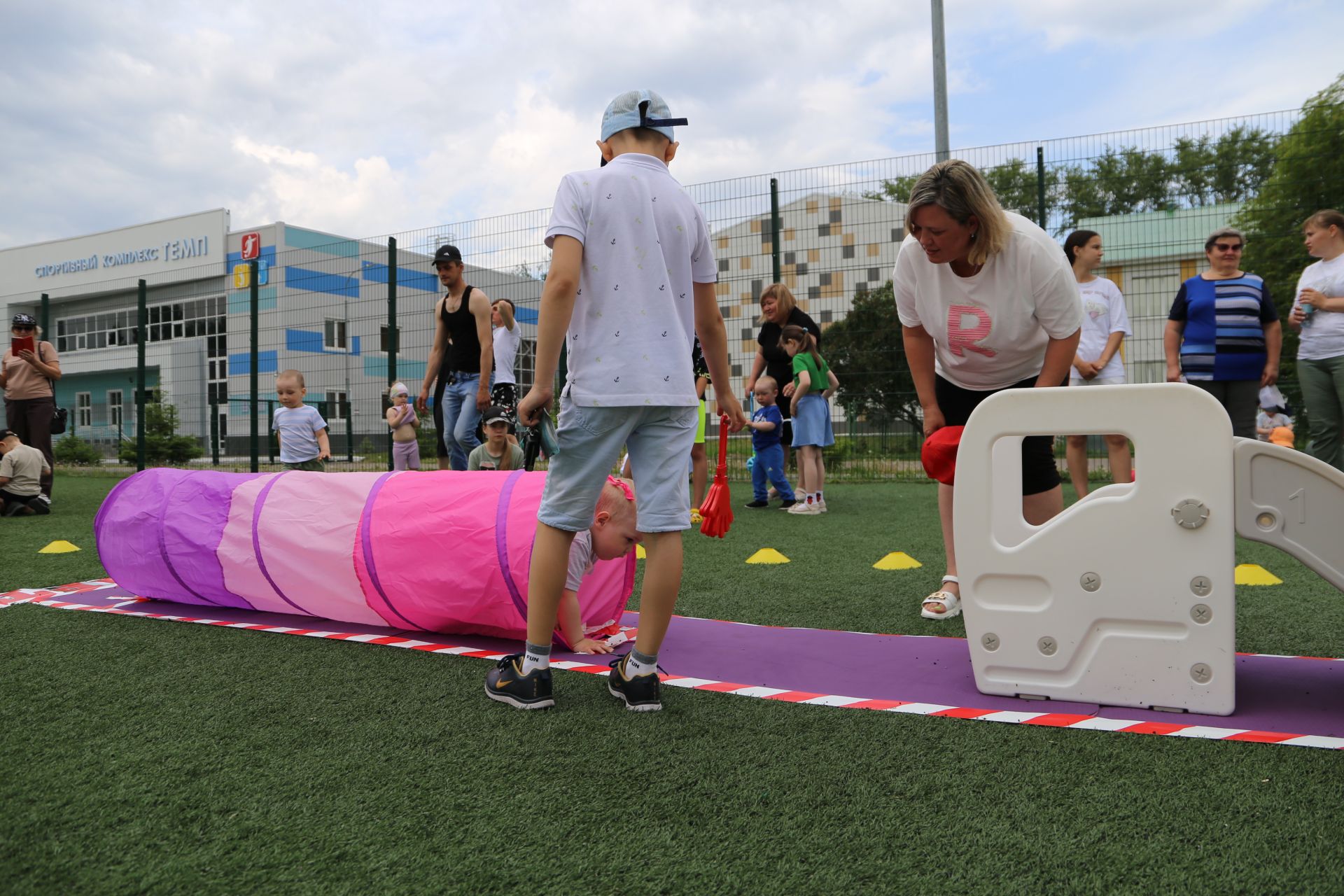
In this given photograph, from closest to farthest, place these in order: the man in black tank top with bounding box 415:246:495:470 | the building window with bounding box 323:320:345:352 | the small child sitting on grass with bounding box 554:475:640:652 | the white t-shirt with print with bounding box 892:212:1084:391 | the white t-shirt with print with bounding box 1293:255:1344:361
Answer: the white t-shirt with print with bounding box 892:212:1084:391 < the small child sitting on grass with bounding box 554:475:640:652 < the white t-shirt with print with bounding box 1293:255:1344:361 < the man in black tank top with bounding box 415:246:495:470 < the building window with bounding box 323:320:345:352

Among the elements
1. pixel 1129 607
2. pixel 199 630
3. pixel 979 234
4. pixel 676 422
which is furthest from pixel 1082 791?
pixel 199 630

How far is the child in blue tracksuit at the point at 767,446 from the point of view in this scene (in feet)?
25.4

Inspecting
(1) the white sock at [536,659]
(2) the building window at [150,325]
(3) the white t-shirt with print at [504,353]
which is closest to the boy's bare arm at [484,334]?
(3) the white t-shirt with print at [504,353]

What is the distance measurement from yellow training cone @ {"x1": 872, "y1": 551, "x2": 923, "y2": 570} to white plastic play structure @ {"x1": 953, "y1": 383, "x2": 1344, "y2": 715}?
2.14 meters

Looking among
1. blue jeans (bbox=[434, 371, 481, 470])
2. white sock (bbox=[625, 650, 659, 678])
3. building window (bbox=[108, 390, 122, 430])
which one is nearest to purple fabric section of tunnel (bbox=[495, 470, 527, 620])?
white sock (bbox=[625, 650, 659, 678])

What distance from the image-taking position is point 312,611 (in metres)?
3.62

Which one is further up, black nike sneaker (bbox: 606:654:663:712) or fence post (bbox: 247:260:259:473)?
fence post (bbox: 247:260:259:473)

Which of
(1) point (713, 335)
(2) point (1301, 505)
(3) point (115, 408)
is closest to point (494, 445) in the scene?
(1) point (713, 335)

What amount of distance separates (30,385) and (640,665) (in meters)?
8.26

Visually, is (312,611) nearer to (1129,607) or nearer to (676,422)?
(676,422)

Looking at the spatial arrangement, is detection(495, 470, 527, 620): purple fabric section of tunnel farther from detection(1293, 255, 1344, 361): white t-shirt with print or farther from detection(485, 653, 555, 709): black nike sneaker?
detection(1293, 255, 1344, 361): white t-shirt with print

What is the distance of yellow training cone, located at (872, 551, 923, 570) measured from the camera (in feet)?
15.6

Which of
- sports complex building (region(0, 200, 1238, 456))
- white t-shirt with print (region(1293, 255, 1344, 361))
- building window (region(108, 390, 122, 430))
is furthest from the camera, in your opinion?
building window (region(108, 390, 122, 430))

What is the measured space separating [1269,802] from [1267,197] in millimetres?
8761
